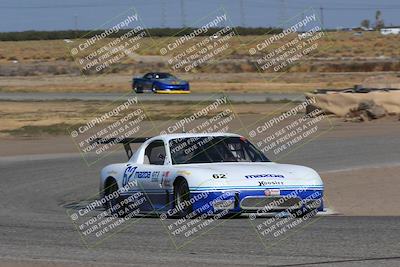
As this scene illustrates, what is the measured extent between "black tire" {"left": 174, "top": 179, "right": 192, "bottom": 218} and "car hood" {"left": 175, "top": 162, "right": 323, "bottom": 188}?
17 cm

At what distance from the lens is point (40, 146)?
95.8ft

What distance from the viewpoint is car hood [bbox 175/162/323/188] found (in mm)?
13008

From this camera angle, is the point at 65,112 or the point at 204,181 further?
the point at 65,112

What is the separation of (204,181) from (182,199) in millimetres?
543

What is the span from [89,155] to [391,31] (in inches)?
5570

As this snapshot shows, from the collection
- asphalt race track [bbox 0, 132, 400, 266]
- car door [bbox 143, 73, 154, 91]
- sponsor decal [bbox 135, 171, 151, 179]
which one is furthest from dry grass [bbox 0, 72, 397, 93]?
asphalt race track [bbox 0, 132, 400, 266]

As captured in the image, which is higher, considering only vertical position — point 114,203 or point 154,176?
point 154,176

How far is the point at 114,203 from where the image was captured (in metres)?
14.9

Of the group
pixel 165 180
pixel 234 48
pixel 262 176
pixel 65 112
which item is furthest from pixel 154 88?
pixel 234 48

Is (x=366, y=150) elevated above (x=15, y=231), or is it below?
below

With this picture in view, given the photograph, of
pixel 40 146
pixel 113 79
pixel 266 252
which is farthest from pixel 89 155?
pixel 113 79

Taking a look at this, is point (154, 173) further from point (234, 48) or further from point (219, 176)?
point (234, 48)

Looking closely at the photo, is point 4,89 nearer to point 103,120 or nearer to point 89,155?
point 103,120

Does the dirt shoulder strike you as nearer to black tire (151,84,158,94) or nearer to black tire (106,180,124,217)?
black tire (106,180,124,217)
